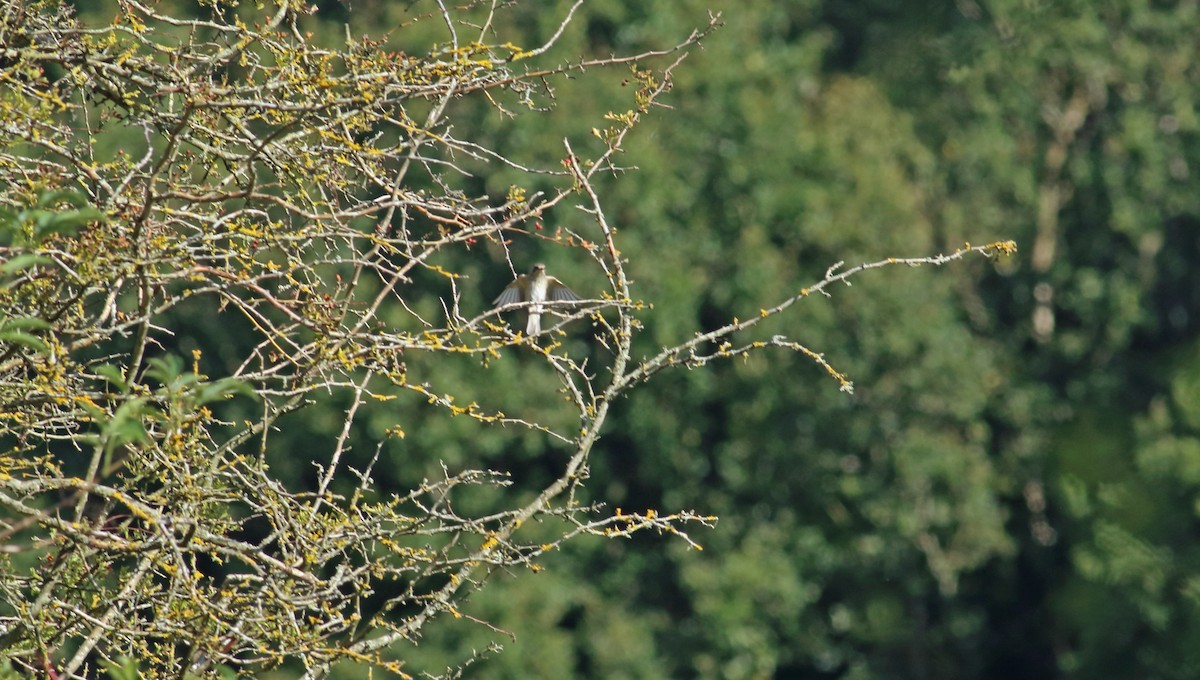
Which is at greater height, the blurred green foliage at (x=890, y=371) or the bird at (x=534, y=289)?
the blurred green foliage at (x=890, y=371)

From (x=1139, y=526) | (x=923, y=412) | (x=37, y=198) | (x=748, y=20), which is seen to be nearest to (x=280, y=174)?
(x=37, y=198)

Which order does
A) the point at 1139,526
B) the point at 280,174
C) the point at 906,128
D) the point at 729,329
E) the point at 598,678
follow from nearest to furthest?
the point at 729,329 < the point at 280,174 < the point at 1139,526 < the point at 598,678 < the point at 906,128

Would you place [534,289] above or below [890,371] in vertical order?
below

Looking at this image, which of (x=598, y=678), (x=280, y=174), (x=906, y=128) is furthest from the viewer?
(x=906, y=128)

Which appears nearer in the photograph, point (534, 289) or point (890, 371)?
point (534, 289)

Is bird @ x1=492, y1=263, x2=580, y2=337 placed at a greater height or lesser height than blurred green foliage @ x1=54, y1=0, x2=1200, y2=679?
lesser

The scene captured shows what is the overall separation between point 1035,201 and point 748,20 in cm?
384

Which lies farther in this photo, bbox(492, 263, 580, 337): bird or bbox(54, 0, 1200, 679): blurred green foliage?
bbox(54, 0, 1200, 679): blurred green foliage

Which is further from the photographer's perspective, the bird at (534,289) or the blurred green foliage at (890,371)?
the blurred green foliage at (890,371)

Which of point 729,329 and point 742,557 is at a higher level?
point 742,557

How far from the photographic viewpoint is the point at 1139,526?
16984 millimetres

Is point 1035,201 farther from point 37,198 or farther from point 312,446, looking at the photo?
point 37,198

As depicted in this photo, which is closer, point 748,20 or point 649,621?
point 649,621

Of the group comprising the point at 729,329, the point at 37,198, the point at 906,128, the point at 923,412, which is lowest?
the point at 37,198
